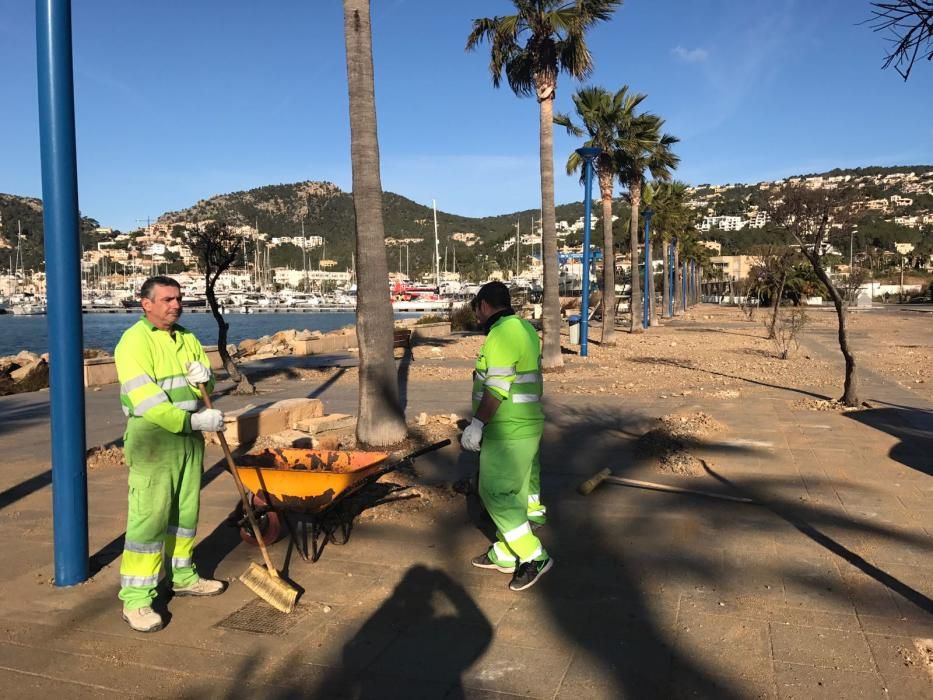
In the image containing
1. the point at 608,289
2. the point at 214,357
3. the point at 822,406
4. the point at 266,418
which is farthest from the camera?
the point at 608,289

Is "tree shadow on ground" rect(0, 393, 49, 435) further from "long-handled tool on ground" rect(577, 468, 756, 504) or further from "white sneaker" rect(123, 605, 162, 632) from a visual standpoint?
"long-handled tool on ground" rect(577, 468, 756, 504)

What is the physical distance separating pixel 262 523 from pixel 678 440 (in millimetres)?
4710

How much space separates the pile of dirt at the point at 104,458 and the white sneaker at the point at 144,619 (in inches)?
162

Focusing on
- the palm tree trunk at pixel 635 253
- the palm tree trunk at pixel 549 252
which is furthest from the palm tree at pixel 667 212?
the palm tree trunk at pixel 549 252

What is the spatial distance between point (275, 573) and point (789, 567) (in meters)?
3.15

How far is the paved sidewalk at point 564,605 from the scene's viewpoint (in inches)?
133

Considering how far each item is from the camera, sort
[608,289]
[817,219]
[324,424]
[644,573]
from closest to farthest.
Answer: [644,573] → [324,424] → [817,219] → [608,289]

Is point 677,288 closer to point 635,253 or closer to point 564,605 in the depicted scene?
point 635,253

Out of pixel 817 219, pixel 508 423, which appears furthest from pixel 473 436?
pixel 817 219

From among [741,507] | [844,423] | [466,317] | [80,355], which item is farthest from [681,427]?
[466,317]

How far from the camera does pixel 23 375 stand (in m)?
18.3

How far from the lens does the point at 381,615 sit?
13.4 ft

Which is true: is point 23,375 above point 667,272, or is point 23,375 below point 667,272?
below

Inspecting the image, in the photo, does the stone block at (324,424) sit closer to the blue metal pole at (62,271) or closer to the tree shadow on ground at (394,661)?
the blue metal pole at (62,271)
